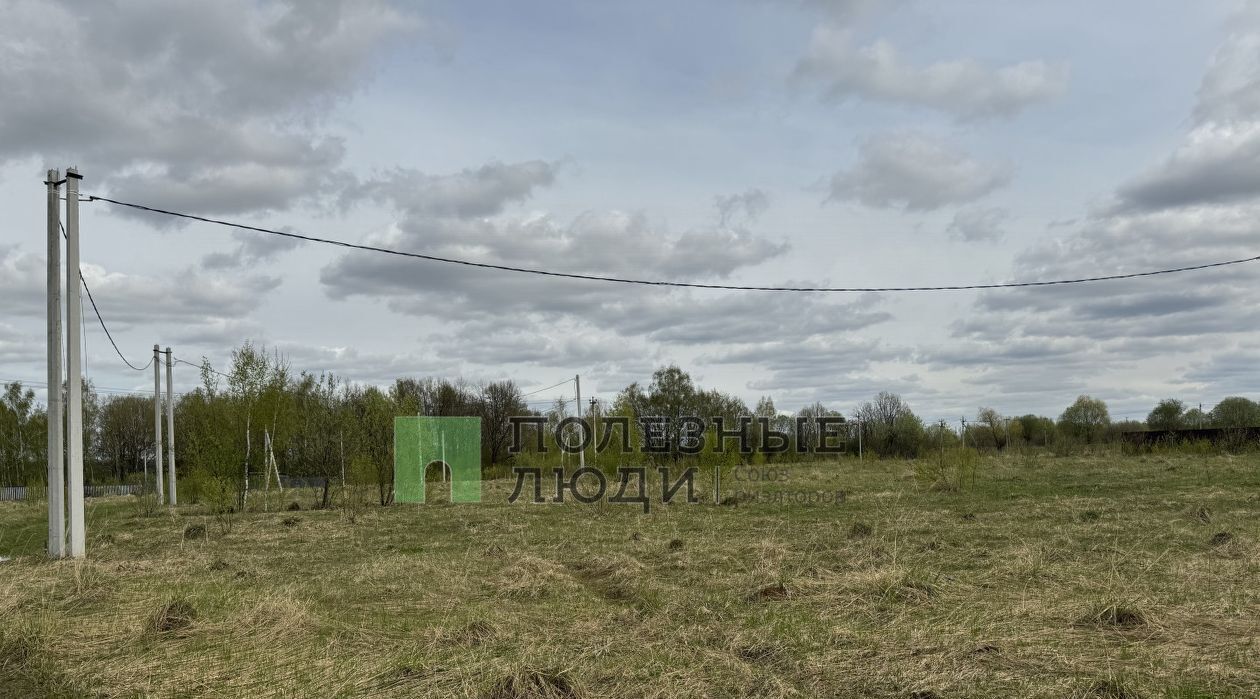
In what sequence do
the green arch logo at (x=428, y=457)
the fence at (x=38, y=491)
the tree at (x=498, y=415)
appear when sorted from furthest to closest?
the tree at (x=498, y=415)
the fence at (x=38, y=491)
the green arch logo at (x=428, y=457)

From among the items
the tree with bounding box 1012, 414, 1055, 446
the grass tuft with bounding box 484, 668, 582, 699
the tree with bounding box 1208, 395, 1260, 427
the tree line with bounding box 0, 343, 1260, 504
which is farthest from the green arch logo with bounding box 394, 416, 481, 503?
the tree with bounding box 1208, 395, 1260, 427

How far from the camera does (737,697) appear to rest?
563cm

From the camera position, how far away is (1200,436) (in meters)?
48.2

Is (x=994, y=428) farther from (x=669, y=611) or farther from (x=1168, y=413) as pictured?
(x=669, y=611)

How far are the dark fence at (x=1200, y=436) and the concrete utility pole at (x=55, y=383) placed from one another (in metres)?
46.0

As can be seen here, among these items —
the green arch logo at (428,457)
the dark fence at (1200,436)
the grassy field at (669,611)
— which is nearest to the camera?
the grassy field at (669,611)

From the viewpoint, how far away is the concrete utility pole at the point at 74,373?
13.3m

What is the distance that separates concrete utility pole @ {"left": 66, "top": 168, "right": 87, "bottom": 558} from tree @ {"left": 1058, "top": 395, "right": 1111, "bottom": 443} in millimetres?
56991

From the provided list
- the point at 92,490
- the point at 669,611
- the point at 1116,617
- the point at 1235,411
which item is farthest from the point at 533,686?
the point at 1235,411

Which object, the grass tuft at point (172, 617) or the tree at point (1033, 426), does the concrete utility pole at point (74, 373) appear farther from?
the tree at point (1033, 426)

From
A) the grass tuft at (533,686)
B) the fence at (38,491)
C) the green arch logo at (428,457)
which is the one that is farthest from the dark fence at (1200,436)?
the fence at (38,491)

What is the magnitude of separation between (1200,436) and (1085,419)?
1031 inches

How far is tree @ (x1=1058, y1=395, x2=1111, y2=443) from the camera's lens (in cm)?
6212

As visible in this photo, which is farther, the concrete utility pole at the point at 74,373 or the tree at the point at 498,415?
the tree at the point at 498,415
